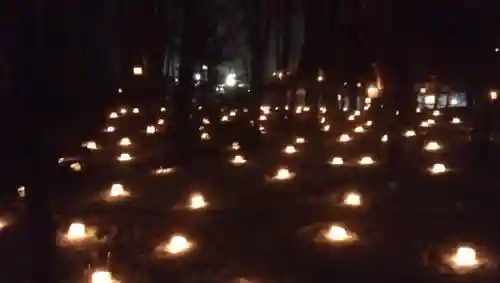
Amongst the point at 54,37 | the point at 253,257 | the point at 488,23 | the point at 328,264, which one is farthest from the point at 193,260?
the point at 488,23

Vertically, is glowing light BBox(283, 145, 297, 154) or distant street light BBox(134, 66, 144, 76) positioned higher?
distant street light BBox(134, 66, 144, 76)

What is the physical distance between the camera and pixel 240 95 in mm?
24656

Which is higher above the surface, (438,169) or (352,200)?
(438,169)

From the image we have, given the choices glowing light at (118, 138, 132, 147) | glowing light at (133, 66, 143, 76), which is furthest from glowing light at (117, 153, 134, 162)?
glowing light at (133, 66, 143, 76)

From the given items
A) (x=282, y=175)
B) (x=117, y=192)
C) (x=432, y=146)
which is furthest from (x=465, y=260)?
(x=432, y=146)

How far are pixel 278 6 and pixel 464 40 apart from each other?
913 cm

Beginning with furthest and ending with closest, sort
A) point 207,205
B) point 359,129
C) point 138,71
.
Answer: point 138,71 → point 359,129 → point 207,205

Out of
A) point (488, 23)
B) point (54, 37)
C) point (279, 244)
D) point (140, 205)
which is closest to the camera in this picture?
point (54, 37)

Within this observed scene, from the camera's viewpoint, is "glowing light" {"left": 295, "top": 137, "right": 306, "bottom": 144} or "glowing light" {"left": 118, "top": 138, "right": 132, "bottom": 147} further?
"glowing light" {"left": 295, "top": 137, "right": 306, "bottom": 144}

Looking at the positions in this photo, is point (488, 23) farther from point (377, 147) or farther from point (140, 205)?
point (140, 205)

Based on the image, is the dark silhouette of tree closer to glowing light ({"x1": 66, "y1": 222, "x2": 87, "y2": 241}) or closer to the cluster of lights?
the cluster of lights

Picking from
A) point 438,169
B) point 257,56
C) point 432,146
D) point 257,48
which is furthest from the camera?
point 257,48

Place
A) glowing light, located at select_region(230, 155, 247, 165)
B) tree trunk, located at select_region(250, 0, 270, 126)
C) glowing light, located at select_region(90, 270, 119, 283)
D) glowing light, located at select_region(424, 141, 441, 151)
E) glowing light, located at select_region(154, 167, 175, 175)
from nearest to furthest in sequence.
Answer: glowing light, located at select_region(90, 270, 119, 283), glowing light, located at select_region(154, 167, 175, 175), glowing light, located at select_region(230, 155, 247, 165), glowing light, located at select_region(424, 141, 441, 151), tree trunk, located at select_region(250, 0, 270, 126)

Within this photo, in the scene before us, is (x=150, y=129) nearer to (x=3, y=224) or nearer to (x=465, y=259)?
(x=3, y=224)
